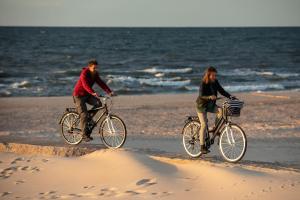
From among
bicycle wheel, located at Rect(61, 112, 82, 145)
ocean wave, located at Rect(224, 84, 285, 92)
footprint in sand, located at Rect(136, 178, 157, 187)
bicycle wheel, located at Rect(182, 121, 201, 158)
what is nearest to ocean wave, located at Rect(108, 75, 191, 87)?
ocean wave, located at Rect(224, 84, 285, 92)

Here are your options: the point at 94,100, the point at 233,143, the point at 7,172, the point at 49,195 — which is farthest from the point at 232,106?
the point at 7,172

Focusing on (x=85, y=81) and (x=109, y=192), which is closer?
(x=109, y=192)

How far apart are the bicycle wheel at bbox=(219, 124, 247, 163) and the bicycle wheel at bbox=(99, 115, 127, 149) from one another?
223 centimetres

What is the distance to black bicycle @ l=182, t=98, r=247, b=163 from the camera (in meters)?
10.0

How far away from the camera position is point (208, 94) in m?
10.3

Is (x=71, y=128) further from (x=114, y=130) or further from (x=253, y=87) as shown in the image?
(x=253, y=87)

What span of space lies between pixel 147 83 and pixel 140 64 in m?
17.7

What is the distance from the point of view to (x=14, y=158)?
1079cm

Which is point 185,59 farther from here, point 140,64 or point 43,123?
point 43,123

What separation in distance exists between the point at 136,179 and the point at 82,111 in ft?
10.6

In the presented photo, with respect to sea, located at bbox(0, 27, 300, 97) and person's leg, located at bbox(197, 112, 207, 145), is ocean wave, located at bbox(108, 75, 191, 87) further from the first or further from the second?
person's leg, located at bbox(197, 112, 207, 145)

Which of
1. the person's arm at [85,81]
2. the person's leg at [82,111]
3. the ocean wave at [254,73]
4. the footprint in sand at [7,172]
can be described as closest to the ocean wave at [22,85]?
the ocean wave at [254,73]

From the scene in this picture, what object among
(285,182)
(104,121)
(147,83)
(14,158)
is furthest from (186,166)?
(147,83)

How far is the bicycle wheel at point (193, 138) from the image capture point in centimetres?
1088
